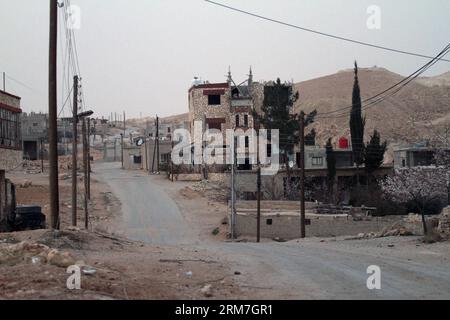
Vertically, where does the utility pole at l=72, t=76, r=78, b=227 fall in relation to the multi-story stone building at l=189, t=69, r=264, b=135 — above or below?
below

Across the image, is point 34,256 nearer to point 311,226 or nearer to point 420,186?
point 311,226

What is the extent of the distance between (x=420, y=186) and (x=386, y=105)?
90.3 meters

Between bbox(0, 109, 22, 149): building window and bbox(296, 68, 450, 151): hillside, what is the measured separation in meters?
70.2

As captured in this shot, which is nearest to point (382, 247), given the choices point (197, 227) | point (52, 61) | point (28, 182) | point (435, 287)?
point (435, 287)

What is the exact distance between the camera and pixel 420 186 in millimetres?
39062

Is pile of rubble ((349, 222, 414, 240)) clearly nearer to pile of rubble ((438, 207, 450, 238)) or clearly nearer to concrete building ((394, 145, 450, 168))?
pile of rubble ((438, 207, 450, 238))

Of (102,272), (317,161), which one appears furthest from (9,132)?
(317,161)

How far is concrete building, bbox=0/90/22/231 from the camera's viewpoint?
29.3m

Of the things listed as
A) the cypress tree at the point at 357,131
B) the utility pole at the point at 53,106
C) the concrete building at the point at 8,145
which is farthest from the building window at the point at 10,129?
the cypress tree at the point at 357,131

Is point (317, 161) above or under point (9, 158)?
under

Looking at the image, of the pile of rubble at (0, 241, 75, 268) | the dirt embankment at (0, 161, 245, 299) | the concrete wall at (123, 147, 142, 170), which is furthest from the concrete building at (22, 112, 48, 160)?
the pile of rubble at (0, 241, 75, 268)

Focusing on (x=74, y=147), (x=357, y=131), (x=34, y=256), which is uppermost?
(x=357, y=131)

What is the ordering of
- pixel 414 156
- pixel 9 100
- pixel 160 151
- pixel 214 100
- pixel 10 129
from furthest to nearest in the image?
pixel 160 151, pixel 214 100, pixel 414 156, pixel 10 129, pixel 9 100
